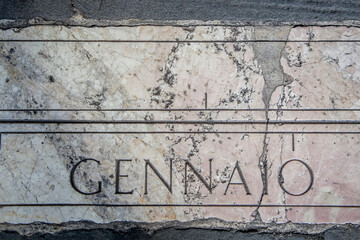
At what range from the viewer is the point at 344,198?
1.44 metres

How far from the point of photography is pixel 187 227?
1429 millimetres

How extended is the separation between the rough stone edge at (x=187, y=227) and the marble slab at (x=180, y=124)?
0.07 feet

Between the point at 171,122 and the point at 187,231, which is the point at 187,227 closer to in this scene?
the point at 187,231

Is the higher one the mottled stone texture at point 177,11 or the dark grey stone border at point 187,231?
the mottled stone texture at point 177,11

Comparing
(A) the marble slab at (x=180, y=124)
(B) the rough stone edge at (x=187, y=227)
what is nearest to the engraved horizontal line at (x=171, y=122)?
(A) the marble slab at (x=180, y=124)

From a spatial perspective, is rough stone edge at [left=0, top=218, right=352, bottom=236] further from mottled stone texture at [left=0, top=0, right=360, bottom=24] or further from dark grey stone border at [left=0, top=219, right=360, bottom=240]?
→ mottled stone texture at [left=0, top=0, right=360, bottom=24]

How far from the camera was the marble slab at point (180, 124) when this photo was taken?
1.44 m

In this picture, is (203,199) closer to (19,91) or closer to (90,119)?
(90,119)

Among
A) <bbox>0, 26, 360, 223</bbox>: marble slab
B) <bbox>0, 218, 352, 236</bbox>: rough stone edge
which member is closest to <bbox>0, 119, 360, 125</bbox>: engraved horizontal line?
<bbox>0, 26, 360, 223</bbox>: marble slab

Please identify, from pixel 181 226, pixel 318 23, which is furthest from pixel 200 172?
pixel 318 23

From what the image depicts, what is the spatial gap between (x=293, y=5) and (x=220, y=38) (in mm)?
299

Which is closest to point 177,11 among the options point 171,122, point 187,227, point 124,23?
point 124,23

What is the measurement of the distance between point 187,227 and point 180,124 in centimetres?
35

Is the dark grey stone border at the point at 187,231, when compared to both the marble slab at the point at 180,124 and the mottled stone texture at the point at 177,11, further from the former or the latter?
the mottled stone texture at the point at 177,11
